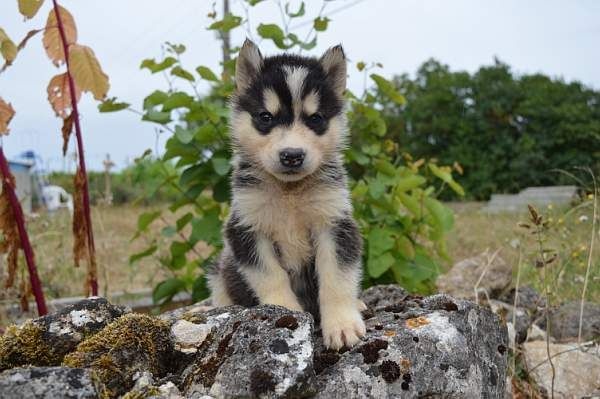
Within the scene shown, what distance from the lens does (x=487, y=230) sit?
513 inches

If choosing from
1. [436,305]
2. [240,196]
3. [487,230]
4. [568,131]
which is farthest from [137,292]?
[568,131]

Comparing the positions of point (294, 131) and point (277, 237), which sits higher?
point (294, 131)

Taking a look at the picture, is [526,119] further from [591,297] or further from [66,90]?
[66,90]

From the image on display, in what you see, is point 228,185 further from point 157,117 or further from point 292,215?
point 292,215

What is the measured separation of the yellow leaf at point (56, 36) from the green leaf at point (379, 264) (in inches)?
115

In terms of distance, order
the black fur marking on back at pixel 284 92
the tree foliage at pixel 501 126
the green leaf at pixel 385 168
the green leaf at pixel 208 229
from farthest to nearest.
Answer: the tree foliage at pixel 501 126, the green leaf at pixel 385 168, the green leaf at pixel 208 229, the black fur marking on back at pixel 284 92

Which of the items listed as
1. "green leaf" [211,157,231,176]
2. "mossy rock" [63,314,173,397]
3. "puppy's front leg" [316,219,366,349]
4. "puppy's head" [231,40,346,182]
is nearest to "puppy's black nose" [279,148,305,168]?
"puppy's head" [231,40,346,182]

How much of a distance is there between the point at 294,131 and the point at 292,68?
0.41 meters

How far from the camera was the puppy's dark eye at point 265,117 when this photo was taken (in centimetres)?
382

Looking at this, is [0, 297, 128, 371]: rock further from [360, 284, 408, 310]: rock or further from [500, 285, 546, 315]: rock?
[500, 285, 546, 315]: rock

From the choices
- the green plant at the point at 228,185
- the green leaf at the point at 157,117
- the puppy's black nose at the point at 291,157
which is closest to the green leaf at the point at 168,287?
the green plant at the point at 228,185

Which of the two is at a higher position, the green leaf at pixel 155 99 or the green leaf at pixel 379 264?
the green leaf at pixel 155 99

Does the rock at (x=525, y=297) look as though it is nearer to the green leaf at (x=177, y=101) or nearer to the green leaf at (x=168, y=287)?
the green leaf at (x=168, y=287)

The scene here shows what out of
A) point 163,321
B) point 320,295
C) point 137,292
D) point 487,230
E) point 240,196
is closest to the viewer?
point 163,321
